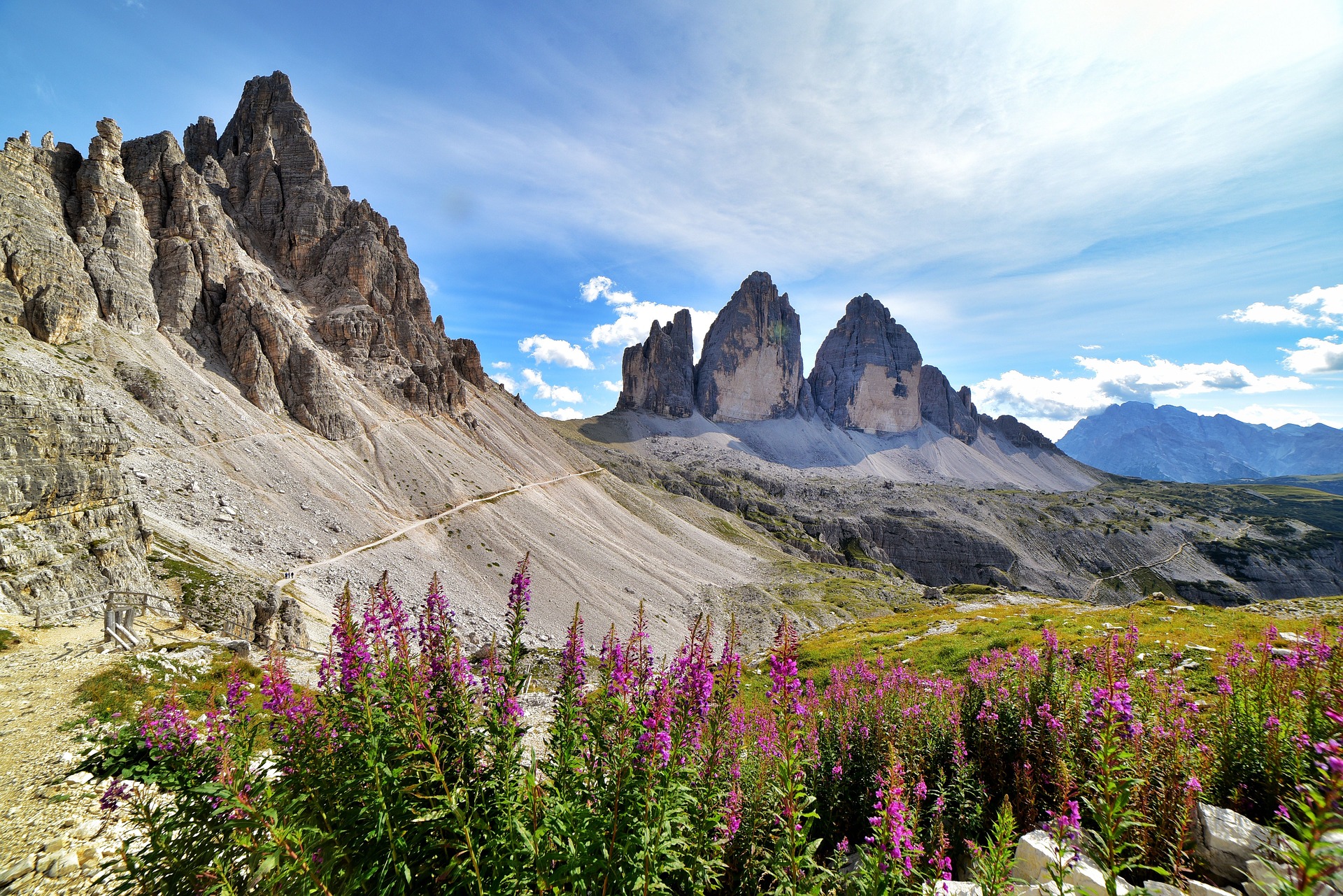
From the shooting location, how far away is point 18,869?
7.03 m

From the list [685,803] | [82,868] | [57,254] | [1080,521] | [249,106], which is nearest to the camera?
[685,803]

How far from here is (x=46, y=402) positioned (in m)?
21.6

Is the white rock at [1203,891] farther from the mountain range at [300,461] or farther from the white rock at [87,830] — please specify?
the mountain range at [300,461]

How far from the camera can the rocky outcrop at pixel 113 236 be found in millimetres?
52094

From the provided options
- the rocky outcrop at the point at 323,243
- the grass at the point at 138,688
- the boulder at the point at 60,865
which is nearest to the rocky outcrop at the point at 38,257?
the rocky outcrop at the point at 323,243

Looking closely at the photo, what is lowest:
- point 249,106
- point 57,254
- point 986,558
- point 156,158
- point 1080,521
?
point 986,558

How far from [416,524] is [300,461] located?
13.7 meters

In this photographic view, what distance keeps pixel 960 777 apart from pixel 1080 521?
7094 inches

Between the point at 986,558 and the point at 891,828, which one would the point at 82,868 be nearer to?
the point at 891,828

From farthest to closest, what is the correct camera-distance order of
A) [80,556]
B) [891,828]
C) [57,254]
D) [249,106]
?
[249,106], [57,254], [80,556], [891,828]

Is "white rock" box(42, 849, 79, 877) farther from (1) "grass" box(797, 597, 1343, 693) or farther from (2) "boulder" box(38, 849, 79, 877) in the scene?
(1) "grass" box(797, 597, 1343, 693)

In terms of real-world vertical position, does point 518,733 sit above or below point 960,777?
above

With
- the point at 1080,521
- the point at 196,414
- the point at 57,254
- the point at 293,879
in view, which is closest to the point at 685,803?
the point at 293,879

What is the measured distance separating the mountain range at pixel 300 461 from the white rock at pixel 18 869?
54.8ft
